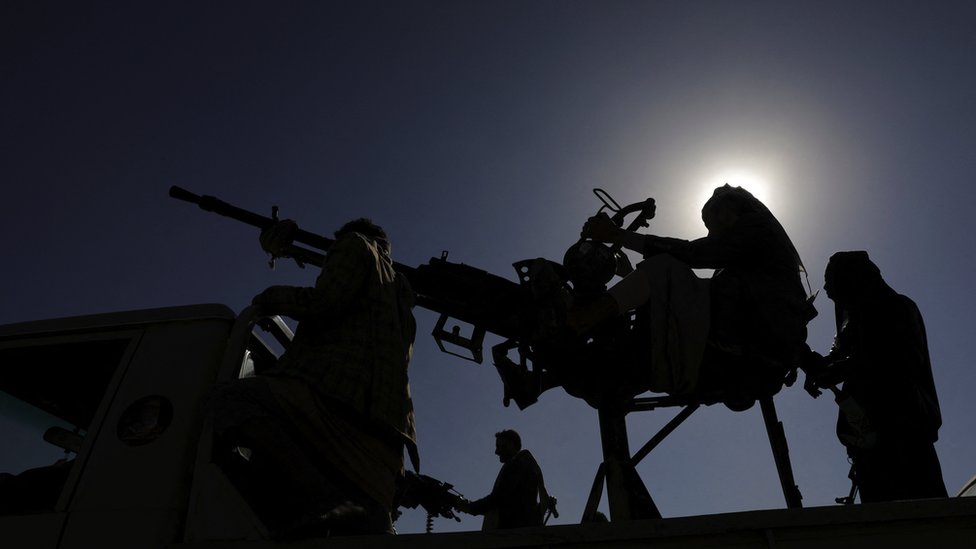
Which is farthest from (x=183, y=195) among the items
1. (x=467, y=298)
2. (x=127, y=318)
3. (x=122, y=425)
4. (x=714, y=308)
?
(x=714, y=308)

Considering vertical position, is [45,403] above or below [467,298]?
below

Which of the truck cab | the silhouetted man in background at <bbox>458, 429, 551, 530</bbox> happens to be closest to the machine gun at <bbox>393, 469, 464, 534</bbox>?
the silhouetted man in background at <bbox>458, 429, 551, 530</bbox>

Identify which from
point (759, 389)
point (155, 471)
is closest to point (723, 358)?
point (759, 389)

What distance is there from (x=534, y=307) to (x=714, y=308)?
84cm

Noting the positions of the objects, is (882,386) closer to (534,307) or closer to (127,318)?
(534,307)

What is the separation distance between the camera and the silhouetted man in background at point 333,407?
7.16ft

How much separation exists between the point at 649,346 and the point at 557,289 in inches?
20.4

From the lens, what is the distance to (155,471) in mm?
2109

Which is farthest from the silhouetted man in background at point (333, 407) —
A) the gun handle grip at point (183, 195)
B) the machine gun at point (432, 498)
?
the machine gun at point (432, 498)

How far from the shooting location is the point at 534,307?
10.8 feet

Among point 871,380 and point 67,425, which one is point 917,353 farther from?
point 67,425

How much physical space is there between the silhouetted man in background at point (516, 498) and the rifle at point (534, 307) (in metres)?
2.71

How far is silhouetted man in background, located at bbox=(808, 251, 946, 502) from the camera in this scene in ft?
9.12

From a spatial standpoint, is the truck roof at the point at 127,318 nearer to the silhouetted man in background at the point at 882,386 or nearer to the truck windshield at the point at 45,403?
the truck windshield at the point at 45,403
